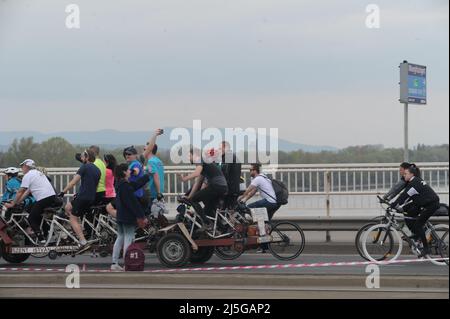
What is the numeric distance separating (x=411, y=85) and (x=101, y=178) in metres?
5.76

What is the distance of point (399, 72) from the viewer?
17.5m

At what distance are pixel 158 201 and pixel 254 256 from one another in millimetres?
2378

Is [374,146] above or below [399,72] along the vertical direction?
below

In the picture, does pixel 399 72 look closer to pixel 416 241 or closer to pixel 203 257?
pixel 416 241

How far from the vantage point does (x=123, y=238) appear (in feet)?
47.7

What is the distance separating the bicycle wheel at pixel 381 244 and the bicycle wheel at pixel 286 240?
3.46ft

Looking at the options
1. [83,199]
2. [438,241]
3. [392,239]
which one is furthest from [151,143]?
[438,241]

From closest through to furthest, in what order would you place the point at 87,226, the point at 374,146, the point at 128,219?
the point at 128,219 < the point at 87,226 < the point at 374,146

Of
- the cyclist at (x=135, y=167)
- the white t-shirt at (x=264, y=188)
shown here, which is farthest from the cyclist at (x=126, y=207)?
the white t-shirt at (x=264, y=188)

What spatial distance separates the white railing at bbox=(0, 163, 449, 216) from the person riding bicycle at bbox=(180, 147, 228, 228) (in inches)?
168

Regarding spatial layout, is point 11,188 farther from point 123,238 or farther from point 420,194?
point 420,194

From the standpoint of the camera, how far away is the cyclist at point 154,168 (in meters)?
15.8
